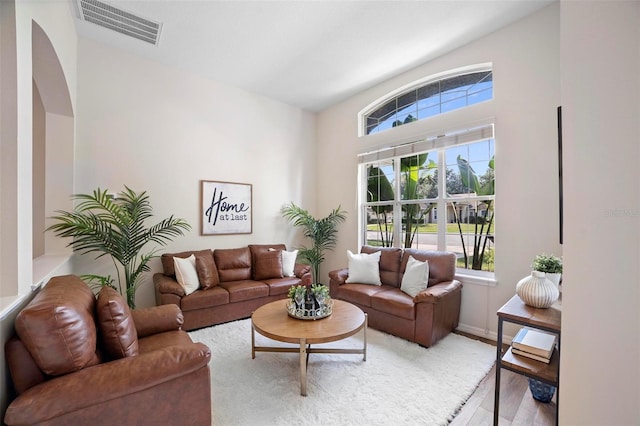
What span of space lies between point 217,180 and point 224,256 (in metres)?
1.16

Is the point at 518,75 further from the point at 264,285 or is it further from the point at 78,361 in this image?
the point at 78,361

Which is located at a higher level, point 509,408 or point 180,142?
point 180,142

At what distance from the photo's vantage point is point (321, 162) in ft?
17.2

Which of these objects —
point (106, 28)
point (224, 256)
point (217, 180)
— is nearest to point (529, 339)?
point (224, 256)

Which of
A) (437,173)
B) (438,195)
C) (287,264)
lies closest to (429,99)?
(437,173)

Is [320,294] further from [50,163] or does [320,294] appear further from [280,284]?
[50,163]

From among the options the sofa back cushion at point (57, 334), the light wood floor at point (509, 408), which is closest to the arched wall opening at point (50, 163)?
the sofa back cushion at point (57, 334)

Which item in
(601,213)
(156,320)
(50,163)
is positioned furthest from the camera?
(50,163)

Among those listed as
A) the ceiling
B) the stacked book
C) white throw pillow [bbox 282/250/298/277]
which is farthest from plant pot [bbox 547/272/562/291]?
white throw pillow [bbox 282/250/298/277]

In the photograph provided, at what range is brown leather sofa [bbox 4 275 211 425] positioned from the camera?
1.15 m

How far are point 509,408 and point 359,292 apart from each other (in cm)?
170

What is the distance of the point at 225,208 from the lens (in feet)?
13.7

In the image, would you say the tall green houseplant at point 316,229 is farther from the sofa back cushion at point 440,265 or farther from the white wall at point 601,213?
the white wall at point 601,213

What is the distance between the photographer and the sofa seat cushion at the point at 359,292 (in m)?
3.22
